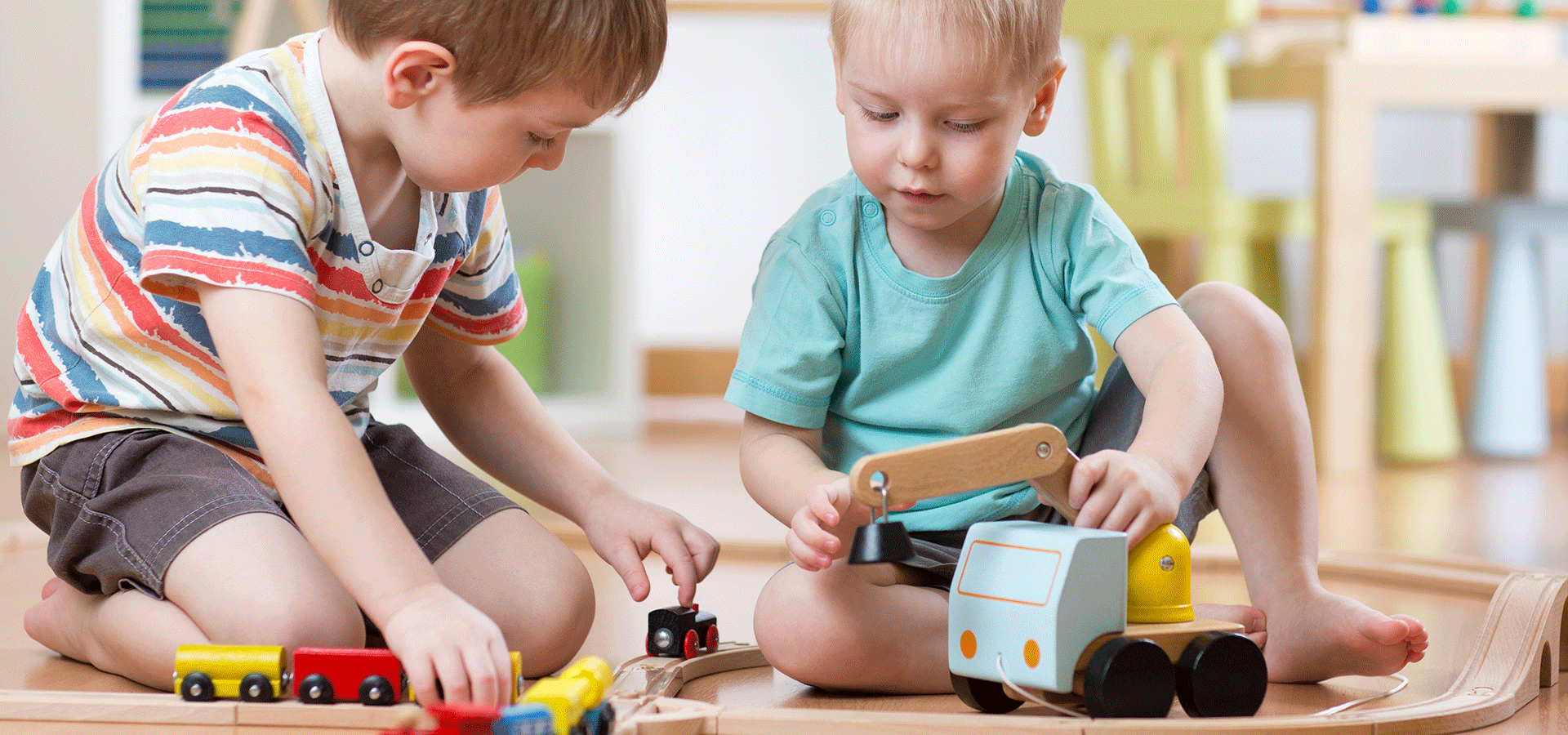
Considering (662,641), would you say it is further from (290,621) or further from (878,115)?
(878,115)

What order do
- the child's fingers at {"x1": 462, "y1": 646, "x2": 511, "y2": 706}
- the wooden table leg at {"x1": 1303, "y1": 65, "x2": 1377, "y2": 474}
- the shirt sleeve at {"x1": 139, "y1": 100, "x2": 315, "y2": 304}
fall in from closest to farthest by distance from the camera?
the child's fingers at {"x1": 462, "y1": 646, "x2": 511, "y2": 706}
the shirt sleeve at {"x1": 139, "y1": 100, "x2": 315, "y2": 304}
the wooden table leg at {"x1": 1303, "y1": 65, "x2": 1377, "y2": 474}

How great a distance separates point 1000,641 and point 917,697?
124 millimetres

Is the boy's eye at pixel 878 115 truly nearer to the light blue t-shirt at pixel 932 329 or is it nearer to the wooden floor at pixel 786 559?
the light blue t-shirt at pixel 932 329

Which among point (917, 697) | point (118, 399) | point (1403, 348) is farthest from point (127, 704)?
point (1403, 348)

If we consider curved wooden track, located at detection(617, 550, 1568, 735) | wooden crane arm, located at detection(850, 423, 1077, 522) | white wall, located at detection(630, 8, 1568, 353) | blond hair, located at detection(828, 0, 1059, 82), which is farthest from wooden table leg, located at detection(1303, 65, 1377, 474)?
wooden crane arm, located at detection(850, 423, 1077, 522)

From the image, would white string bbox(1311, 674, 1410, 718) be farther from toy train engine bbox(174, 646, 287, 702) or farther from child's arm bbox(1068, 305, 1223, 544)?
toy train engine bbox(174, 646, 287, 702)

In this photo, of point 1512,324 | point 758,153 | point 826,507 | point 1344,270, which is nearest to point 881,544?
point 826,507

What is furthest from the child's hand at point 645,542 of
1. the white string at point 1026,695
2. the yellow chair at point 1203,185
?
the yellow chair at point 1203,185

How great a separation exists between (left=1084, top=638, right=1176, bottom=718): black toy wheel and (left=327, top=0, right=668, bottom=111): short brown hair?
1.27 ft

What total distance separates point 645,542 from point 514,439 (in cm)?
14

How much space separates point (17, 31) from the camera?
2.07 metres

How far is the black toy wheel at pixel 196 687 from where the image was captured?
681mm

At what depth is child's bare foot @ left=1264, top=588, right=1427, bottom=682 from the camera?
771mm

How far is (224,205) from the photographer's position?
716mm
